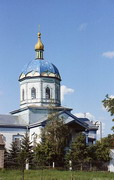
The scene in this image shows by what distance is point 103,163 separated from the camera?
3481 cm

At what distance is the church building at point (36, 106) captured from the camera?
37969 millimetres

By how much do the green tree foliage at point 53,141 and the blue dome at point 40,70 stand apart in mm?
5791

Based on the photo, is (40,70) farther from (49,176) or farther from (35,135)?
(49,176)

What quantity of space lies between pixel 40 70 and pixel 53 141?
8.40 metres

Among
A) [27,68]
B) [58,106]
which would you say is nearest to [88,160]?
[58,106]

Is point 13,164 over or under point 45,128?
under

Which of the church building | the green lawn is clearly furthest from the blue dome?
the green lawn

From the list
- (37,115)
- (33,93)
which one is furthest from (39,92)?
(37,115)

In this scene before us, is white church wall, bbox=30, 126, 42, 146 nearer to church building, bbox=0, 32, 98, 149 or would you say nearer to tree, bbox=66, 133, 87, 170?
church building, bbox=0, 32, 98, 149

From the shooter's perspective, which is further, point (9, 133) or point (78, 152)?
point (9, 133)

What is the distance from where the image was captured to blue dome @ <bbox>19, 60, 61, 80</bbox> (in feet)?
131

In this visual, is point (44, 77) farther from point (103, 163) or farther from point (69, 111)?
point (103, 163)

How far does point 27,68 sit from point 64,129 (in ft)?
28.3

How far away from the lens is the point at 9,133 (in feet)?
125
